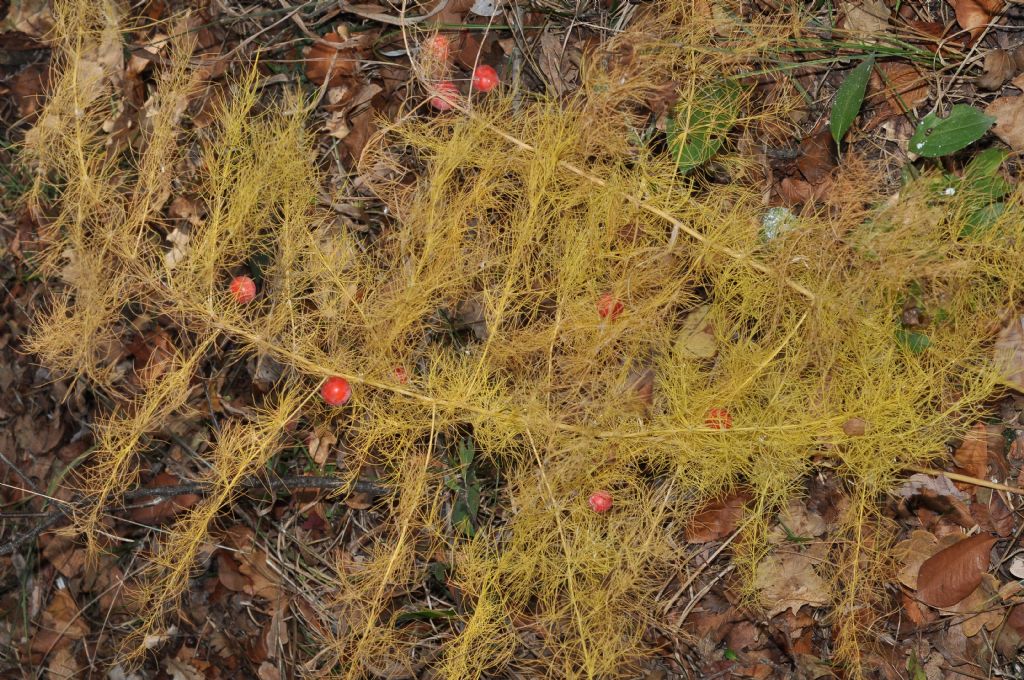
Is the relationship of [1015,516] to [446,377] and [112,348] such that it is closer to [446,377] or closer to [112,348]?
[446,377]

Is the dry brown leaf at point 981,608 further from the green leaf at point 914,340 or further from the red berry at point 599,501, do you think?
the red berry at point 599,501

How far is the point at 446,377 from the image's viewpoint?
6.40ft

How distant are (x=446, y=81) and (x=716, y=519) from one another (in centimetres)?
129

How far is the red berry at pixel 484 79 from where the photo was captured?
2031 millimetres

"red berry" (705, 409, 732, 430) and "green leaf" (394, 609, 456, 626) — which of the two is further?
"green leaf" (394, 609, 456, 626)

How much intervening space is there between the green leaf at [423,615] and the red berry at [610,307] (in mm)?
832

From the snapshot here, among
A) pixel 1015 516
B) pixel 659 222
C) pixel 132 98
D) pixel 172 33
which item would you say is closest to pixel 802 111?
pixel 659 222

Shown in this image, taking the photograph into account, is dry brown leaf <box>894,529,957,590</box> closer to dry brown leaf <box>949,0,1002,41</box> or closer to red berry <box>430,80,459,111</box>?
dry brown leaf <box>949,0,1002,41</box>

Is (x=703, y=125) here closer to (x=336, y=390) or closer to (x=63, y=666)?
(x=336, y=390)

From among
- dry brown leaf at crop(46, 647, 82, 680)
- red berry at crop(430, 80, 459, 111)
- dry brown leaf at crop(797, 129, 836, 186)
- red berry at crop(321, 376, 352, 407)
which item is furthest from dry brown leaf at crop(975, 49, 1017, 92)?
dry brown leaf at crop(46, 647, 82, 680)

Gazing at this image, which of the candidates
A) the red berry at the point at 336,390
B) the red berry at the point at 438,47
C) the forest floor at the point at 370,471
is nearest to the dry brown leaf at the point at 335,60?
the forest floor at the point at 370,471

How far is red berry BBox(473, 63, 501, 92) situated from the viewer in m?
2.03

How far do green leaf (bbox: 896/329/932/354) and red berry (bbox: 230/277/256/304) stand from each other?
1587 mm

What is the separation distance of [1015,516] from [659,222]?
108 cm
